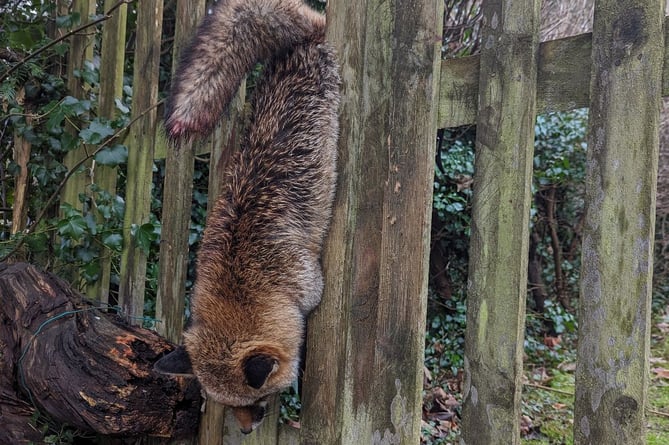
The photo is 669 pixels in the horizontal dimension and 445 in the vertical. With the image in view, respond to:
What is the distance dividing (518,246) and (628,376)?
50 centimetres

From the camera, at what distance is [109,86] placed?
4609mm

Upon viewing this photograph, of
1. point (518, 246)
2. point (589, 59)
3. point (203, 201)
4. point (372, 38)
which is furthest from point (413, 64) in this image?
point (203, 201)

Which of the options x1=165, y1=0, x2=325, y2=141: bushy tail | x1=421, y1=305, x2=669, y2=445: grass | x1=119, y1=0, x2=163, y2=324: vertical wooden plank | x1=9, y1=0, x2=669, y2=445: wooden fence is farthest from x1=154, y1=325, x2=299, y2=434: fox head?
x1=421, y1=305, x2=669, y2=445: grass

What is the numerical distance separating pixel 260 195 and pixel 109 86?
2.30m

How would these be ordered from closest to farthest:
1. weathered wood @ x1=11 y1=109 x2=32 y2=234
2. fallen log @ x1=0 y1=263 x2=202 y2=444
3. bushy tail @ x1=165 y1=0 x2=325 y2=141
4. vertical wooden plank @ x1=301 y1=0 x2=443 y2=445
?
vertical wooden plank @ x1=301 y1=0 x2=443 y2=445 → bushy tail @ x1=165 y1=0 x2=325 y2=141 → fallen log @ x1=0 y1=263 x2=202 y2=444 → weathered wood @ x1=11 y1=109 x2=32 y2=234

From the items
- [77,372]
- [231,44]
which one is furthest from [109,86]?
[77,372]

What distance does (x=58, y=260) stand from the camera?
4.92 metres

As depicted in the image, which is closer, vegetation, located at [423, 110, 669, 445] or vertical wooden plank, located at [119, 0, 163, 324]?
vertical wooden plank, located at [119, 0, 163, 324]

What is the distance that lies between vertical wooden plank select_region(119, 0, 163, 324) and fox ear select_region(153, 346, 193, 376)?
106 centimetres

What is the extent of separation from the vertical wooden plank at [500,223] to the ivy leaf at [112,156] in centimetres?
287

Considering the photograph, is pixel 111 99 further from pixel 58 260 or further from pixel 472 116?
pixel 472 116

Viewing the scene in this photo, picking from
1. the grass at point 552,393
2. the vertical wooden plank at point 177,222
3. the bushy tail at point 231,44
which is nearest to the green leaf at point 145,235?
the vertical wooden plank at point 177,222

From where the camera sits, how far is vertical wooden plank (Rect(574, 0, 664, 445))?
1.68 meters

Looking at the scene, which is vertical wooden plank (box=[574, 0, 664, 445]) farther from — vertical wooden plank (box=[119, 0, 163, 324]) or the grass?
vertical wooden plank (box=[119, 0, 163, 324])
